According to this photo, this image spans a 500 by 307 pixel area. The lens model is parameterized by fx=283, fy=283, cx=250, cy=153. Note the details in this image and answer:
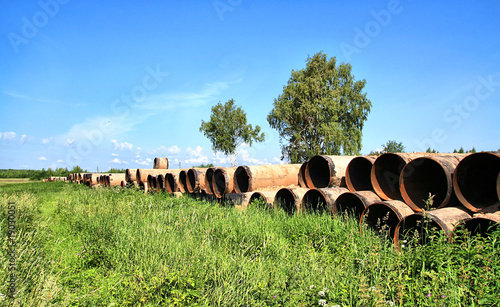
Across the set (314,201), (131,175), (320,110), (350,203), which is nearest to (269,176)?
(314,201)

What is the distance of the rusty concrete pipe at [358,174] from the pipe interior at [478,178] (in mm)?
1450

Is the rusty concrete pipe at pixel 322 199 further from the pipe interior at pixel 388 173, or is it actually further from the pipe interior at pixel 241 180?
the pipe interior at pixel 241 180

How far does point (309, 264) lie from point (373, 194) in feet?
7.27

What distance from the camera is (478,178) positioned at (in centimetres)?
389

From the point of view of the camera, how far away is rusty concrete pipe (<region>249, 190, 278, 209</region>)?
233 inches

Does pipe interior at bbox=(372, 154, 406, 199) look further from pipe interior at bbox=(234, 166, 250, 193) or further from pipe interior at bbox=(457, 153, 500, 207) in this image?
pipe interior at bbox=(234, 166, 250, 193)

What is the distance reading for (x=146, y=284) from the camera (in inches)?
96.0

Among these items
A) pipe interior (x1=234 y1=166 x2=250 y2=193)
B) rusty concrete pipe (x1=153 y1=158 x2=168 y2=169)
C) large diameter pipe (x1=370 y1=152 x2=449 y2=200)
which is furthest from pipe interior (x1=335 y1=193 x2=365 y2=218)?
rusty concrete pipe (x1=153 y1=158 x2=168 y2=169)

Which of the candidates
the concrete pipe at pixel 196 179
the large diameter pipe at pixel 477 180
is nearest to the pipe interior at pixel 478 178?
the large diameter pipe at pixel 477 180

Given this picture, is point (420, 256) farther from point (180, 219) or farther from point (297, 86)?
point (297, 86)

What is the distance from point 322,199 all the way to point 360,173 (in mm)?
916

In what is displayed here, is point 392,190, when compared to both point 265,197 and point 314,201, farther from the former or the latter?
point 265,197

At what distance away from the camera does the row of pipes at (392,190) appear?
3512mm

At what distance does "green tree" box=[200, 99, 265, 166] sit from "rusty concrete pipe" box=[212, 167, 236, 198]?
27232 mm
